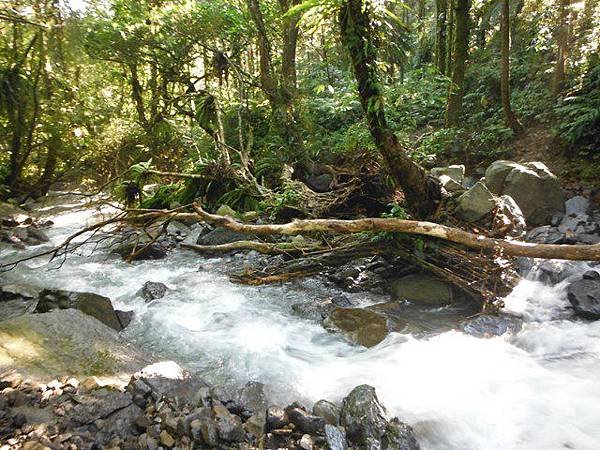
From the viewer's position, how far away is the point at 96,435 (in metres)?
2.41

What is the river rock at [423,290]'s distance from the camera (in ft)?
17.9

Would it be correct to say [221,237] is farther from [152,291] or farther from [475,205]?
[475,205]

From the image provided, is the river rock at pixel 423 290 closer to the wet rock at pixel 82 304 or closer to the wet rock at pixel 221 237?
the wet rock at pixel 221 237

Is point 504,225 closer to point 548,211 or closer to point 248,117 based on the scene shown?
point 548,211

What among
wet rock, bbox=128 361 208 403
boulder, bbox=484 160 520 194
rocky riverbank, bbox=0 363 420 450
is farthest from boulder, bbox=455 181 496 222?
wet rock, bbox=128 361 208 403

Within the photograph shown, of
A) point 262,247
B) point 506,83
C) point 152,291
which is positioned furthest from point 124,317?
point 506,83

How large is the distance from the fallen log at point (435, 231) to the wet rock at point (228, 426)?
2145 mm

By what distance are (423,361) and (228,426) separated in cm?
237

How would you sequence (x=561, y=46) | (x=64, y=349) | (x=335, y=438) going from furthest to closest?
1. (x=561, y=46)
2. (x=64, y=349)
3. (x=335, y=438)

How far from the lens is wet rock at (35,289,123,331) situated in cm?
462

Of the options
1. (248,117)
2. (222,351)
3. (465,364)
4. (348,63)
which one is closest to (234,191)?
(248,117)

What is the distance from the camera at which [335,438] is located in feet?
9.11

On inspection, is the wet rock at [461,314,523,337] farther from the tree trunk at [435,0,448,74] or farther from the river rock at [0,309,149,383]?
the tree trunk at [435,0,448,74]

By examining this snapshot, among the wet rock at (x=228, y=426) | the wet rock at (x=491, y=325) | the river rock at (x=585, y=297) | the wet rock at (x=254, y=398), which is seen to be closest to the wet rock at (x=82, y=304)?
the wet rock at (x=254, y=398)
